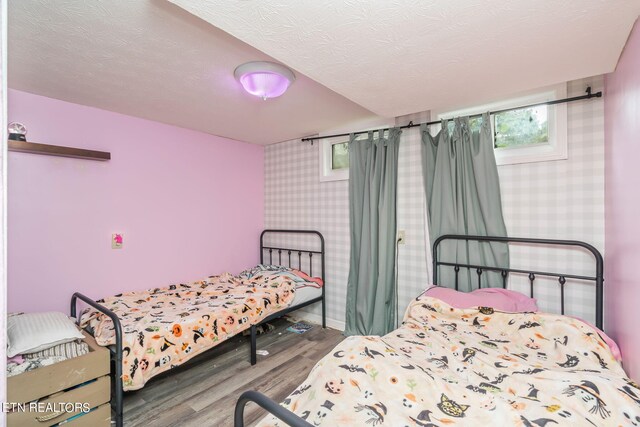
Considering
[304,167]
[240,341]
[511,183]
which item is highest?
[304,167]

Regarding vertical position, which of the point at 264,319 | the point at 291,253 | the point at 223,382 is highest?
the point at 291,253

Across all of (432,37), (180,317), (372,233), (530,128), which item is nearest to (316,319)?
(372,233)

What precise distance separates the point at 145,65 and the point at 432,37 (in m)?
1.65

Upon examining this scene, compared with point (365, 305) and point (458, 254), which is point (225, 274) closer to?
point (365, 305)

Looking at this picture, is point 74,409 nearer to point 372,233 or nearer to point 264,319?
point 264,319

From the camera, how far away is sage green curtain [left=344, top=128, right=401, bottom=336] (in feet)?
9.43

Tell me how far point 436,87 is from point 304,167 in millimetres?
1933

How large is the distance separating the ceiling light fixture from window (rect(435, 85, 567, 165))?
1.55 m

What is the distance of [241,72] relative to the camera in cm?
189

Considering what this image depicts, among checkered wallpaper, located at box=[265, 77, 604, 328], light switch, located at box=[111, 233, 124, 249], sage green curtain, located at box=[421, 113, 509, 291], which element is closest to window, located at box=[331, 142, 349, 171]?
checkered wallpaper, located at box=[265, 77, 604, 328]

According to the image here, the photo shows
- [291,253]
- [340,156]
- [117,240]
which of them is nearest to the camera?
[117,240]

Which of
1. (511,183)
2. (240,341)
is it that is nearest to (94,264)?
(240,341)

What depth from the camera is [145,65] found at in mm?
1849

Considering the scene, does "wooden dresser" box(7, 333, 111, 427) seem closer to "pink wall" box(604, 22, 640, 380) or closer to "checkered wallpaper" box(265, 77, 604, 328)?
"checkered wallpaper" box(265, 77, 604, 328)
